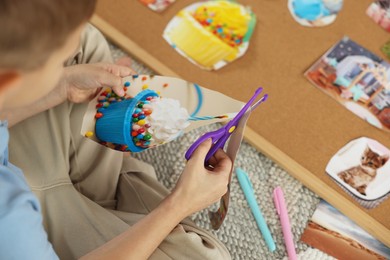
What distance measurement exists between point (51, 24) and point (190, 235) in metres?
0.38

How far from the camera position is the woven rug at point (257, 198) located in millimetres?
864

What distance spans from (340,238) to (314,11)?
475mm

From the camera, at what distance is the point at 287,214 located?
89 cm

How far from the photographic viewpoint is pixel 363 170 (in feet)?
2.93

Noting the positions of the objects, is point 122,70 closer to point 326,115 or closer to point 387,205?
point 326,115

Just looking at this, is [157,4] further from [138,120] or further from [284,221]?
[284,221]

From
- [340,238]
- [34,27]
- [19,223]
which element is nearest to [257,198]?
[340,238]

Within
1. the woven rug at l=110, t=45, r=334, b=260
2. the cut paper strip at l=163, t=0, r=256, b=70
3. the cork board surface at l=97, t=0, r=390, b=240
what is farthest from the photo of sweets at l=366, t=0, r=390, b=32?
the woven rug at l=110, t=45, r=334, b=260

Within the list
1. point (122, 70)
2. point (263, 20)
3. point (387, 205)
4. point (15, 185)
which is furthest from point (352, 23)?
point (15, 185)

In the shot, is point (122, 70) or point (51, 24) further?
point (122, 70)

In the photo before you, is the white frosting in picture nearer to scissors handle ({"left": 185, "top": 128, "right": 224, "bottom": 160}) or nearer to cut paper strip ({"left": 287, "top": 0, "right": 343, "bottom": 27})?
scissors handle ({"left": 185, "top": 128, "right": 224, "bottom": 160})

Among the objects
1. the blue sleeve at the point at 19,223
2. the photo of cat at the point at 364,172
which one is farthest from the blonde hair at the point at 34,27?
the photo of cat at the point at 364,172

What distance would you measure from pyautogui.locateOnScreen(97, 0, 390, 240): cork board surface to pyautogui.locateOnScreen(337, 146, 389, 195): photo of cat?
25 mm

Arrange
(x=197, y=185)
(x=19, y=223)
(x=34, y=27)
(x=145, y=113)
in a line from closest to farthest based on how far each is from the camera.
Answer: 1. (x=34, y=27)
2. (x=19, y=223)
3. (x=197, y=185)
4. (x=145, y=113)
